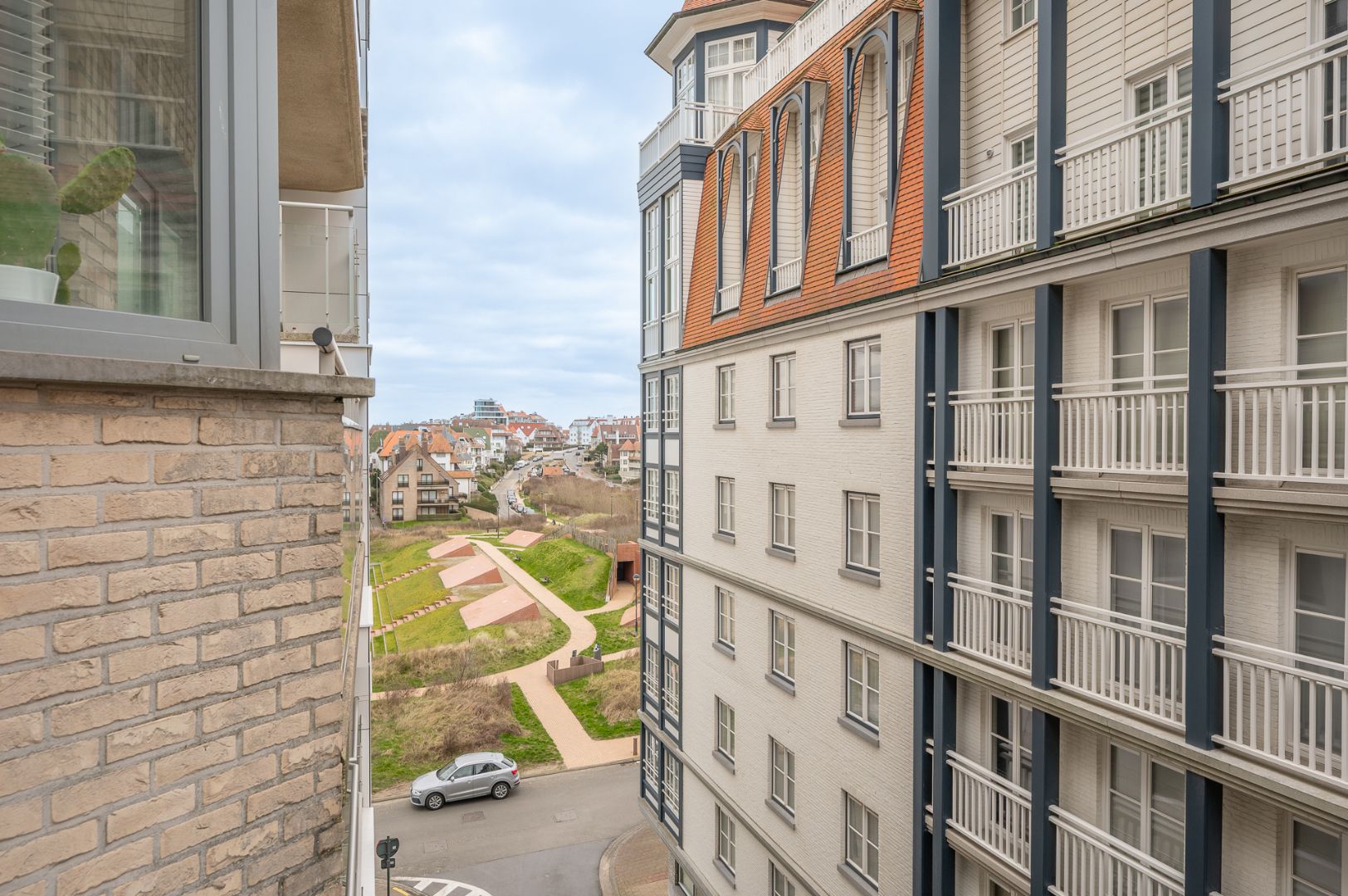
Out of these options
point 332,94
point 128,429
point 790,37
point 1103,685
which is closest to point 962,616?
point 1103,685

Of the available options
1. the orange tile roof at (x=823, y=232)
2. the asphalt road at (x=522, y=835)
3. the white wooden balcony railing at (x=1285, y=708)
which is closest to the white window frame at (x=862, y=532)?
the orange tile roof at (x=823, y=232)

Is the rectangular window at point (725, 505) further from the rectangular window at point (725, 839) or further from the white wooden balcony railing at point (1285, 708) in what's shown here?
the white wooden balcony railing at point (1285, 708)

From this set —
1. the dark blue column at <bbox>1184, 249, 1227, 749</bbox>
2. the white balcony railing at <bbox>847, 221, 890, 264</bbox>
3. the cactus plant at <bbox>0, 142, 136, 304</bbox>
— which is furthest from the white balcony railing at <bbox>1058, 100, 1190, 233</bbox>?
the cactus plant at <bbox>0, 142, 136, 304</bbox>

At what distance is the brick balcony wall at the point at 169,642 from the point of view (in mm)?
2039

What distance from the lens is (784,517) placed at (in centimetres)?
1273

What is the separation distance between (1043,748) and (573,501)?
79.2m

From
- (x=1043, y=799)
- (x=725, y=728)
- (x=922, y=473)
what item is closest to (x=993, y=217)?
(x=922, y=473)

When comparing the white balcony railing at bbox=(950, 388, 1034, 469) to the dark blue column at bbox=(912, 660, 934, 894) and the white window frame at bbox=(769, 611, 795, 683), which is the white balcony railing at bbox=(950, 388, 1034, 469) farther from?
the white window frame at bbox=(769, 611, 795, 683)

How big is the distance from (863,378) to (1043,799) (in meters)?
5.43

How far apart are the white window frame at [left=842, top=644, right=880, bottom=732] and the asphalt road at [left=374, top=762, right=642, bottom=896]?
429 inches

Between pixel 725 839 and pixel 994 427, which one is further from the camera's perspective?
pixel 725 839

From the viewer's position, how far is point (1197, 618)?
6227mm

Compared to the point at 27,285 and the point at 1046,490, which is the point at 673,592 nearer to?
the point at 1046,490

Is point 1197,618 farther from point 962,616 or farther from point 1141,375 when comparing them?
point 962,616
